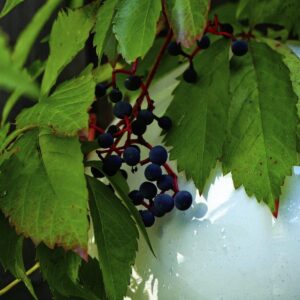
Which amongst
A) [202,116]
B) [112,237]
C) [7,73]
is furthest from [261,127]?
[7,73]

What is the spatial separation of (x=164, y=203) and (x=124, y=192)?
0.05 m

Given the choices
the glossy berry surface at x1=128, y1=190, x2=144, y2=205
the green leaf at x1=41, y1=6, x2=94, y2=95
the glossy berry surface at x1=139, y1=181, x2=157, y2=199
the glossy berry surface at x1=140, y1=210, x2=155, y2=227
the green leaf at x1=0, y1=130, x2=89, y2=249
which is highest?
the green leaf at x1=41, y1=6, x2=94, y2=95

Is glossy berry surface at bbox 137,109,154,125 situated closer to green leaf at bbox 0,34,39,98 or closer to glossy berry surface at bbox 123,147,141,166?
glossy berry surface at bbox 123,147,141,166

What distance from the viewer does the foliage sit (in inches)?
15.8

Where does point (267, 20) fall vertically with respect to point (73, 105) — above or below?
below

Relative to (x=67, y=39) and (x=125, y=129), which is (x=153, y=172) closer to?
(x=125, y=129)

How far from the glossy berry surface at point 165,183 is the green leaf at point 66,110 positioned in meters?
0.10

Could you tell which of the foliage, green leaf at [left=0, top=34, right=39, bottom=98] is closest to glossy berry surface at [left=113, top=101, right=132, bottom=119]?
the foliage

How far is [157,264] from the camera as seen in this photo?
Answer: 49 centimetres

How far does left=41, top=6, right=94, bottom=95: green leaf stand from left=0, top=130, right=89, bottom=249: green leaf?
0.26 feet

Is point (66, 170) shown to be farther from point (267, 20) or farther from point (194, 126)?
point (267, 20)

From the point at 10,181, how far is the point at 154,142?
161 mm

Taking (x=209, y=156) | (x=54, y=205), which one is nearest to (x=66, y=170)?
(x=54, y=205)

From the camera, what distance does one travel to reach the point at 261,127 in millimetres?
463
